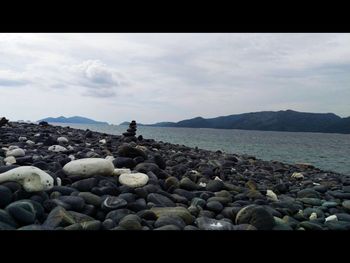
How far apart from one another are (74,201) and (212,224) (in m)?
1.60

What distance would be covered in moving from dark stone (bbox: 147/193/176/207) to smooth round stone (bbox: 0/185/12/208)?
1.72 metres

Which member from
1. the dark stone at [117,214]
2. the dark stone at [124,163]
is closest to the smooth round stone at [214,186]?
the dark stone at [124,163]

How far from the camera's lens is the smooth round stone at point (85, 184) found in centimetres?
475

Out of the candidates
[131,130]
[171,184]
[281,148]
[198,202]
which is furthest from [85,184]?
[281,148]

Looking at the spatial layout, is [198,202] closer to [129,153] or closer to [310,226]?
[310,226]

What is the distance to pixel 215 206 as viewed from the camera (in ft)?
15.9

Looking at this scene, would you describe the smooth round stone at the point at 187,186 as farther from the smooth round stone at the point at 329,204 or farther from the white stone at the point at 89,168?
the smooth round stone at the point at 329,204

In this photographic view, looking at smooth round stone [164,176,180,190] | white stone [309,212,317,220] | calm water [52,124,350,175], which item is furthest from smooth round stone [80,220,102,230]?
calm water [52,124,350,175]

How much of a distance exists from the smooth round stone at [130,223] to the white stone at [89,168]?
1.63 m
